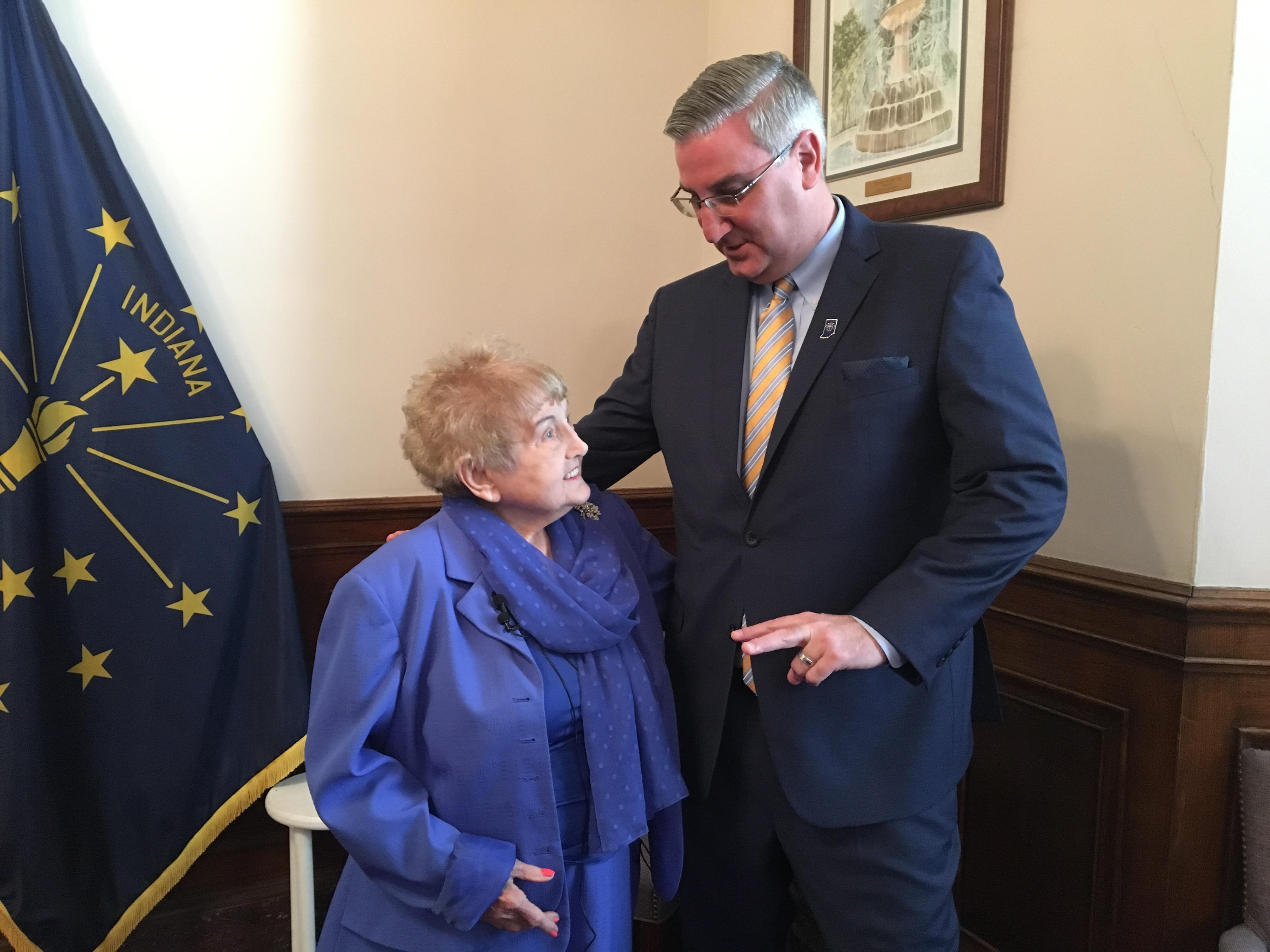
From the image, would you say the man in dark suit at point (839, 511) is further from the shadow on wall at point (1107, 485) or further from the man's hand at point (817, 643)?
the shadow on wall at point (1107, 485)

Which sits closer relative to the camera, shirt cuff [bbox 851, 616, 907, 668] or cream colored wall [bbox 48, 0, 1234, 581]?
shirt cuff [bbox 851, 616, 907, 668]

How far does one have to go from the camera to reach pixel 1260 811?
1.48 m

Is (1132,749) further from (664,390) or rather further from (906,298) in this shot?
(664,390)

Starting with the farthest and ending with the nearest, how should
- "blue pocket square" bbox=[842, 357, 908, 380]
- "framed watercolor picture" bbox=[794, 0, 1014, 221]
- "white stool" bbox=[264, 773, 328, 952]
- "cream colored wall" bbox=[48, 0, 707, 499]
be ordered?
"cream colored wall" bbox=[48, 0, 707, 499], "white stool" bbox=[264, 773, 328, 952], "framed watercolor picture" bbox=[794, 0, 1014, 221], "blue pocket square" bbox=[842, 357, 908, 380]

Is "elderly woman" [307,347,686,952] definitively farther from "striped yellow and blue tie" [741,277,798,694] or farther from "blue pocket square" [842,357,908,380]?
"blue pocket square" [842,357,908,380]

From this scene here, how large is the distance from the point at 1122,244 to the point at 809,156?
0.65 metres

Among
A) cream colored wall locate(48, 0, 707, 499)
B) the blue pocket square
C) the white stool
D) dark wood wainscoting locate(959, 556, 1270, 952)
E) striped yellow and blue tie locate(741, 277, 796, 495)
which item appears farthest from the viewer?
cream colored wall locate(48, 0, 707, 499)

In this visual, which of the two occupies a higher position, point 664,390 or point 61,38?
point 61,38

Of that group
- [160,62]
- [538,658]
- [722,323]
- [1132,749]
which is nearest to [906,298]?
→ [722,323]

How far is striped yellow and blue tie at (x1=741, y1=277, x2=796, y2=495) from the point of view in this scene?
4.67ft

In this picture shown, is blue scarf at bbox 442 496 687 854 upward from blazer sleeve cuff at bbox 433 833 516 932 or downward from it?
upward

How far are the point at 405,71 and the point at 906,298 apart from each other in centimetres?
162

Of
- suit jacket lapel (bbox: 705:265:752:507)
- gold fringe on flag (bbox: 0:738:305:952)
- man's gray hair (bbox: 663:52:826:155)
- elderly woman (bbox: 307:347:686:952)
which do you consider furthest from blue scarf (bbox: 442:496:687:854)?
gold fringe on flag (bbox: 0:738:305:952)

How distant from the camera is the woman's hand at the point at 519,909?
4.08ft
